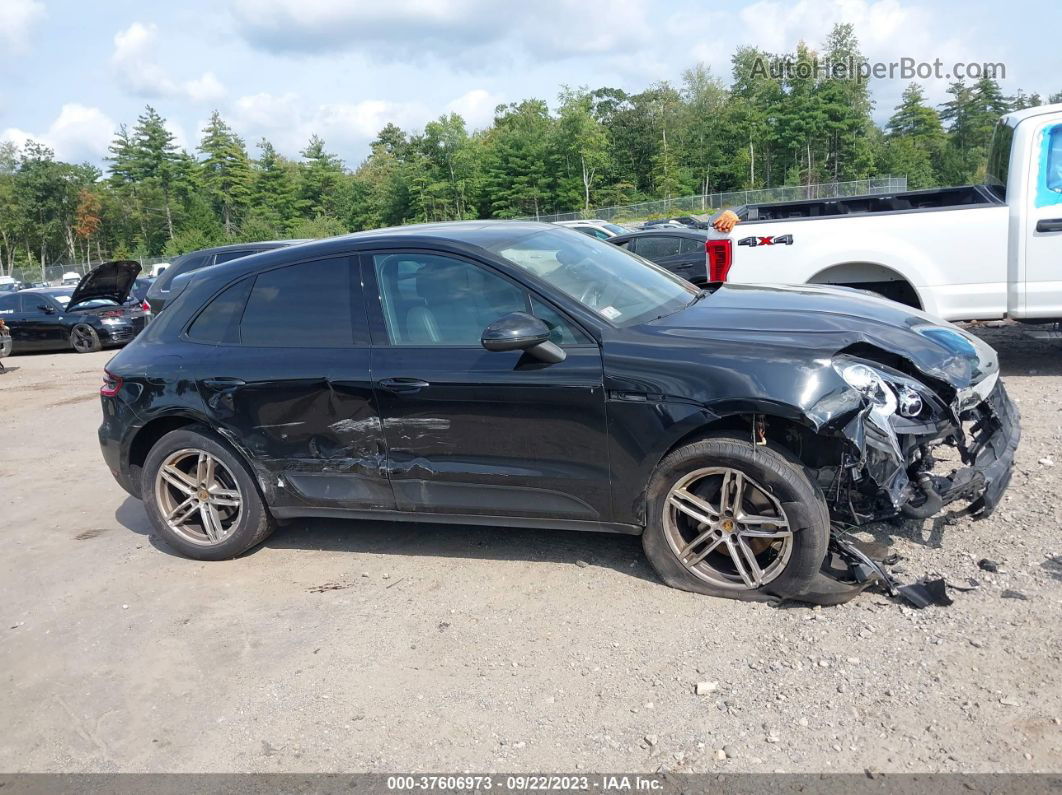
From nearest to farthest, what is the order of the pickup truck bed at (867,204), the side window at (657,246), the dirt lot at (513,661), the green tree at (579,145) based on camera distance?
the dirt lot at (513,661)
the pickup truck bed at (867,204)
the side window at (657,246)
the green tree at (579,145)

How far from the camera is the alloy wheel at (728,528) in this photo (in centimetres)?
386

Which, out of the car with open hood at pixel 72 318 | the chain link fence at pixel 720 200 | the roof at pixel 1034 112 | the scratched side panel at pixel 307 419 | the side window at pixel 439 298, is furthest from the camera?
the chain link fence at pixel 720 200

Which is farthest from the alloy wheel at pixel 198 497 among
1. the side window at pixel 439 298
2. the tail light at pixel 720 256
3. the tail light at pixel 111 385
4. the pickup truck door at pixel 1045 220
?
the pickup truck door at pixel 1045 220

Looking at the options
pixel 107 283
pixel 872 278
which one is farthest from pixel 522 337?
pixel 107 283

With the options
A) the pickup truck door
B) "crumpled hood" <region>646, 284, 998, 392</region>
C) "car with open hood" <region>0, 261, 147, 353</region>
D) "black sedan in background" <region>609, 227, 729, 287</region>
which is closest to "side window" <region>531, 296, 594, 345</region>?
"crumpled hood" <region>646, 284, 998, 392</region>

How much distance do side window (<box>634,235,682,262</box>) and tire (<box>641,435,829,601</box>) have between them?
426 inches

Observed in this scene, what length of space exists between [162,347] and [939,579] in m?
4.37

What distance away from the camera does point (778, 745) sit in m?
2.96

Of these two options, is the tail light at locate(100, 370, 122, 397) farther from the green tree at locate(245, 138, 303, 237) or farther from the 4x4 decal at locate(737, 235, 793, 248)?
the green tree at locate(245, 138, 303, 237)

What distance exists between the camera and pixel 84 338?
16969mm

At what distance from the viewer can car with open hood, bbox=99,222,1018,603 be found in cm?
386

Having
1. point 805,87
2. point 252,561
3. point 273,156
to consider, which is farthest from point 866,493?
point 273,156

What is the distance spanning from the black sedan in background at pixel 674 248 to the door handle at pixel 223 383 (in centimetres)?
985

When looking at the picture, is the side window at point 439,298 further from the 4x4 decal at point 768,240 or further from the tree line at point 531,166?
the tree line at point 531,166
